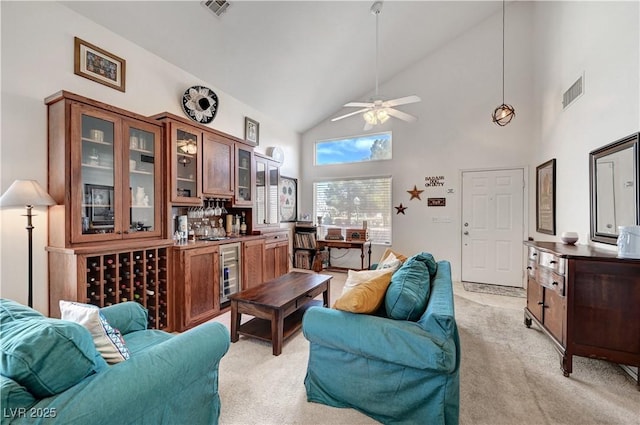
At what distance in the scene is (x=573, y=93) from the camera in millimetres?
3102

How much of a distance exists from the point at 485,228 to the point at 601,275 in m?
2.69

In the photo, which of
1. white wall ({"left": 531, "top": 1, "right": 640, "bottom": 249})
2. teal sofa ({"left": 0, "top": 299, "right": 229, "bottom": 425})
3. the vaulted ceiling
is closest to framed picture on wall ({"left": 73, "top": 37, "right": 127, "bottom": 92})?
the vaulted ceiling

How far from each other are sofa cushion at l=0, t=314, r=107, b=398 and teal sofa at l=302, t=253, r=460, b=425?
115 cm

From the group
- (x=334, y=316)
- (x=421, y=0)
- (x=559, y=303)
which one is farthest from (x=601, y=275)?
(x=421, y=0)

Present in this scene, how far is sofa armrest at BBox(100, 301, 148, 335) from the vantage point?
1.75 metres

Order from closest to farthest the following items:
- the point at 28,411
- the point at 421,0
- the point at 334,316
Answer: the point at 28,411, the point at 334,316, the point at 421,0

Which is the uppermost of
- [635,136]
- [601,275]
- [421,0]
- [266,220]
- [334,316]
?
[421,0]

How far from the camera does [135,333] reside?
5.82 feet

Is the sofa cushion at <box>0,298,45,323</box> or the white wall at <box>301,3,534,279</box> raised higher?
the white wall at <box>301,3,534,279</box>

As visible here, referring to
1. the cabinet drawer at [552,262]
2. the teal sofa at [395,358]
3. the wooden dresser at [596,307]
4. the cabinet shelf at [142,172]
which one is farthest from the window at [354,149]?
the teal sofa at [395,358]

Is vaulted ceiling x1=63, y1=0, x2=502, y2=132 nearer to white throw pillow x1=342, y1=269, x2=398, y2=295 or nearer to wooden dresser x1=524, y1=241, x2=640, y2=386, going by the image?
white throw pillow x1=342, y1=269, x2=398, y2=295

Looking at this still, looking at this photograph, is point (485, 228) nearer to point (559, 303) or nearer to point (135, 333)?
point (559, 303)

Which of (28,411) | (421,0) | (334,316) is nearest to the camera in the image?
(28,411)

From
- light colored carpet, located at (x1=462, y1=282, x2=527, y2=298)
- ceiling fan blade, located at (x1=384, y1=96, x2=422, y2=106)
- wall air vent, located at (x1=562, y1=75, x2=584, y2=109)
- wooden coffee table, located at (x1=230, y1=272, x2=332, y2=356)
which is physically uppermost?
wall air vent, located at (x1=562, y1=75, x2=584, y2=109)
